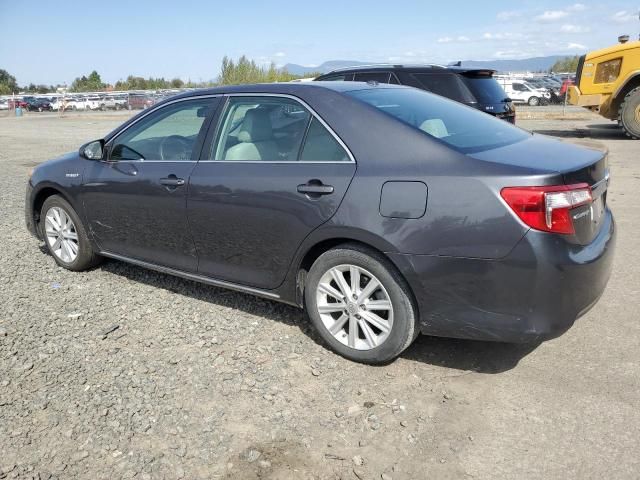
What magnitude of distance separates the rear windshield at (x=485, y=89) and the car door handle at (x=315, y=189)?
18.9 feet

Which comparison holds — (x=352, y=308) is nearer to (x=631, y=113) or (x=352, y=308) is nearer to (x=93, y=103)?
(x=631, y=113)

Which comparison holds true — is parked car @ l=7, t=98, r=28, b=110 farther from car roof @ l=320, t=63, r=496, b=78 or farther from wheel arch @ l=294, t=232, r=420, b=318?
wheel arch @ l=294, t=232, r=420, b=318

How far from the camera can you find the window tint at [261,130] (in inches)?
147

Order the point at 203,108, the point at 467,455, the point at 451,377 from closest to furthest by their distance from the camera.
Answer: the point at 467,455
the point at 451,377
the point at 203,108

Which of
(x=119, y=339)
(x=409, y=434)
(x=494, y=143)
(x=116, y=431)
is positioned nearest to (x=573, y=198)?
(x=494, y=143)

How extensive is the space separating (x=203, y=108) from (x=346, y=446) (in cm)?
260

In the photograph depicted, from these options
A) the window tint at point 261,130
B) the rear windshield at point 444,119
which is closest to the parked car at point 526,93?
the rear windshield at point 444,119

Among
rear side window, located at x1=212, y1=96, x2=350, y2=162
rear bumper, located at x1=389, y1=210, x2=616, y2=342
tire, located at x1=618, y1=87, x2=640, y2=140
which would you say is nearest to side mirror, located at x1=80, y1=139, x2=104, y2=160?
rear side window, located at x1=212, y1=96, x2=350, y2=162

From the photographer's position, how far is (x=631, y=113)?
14.0 meters

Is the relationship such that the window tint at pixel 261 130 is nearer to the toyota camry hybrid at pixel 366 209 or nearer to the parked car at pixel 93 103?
the toyota camry hybrid at pixel 366 209

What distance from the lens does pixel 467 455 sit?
8.80 ft

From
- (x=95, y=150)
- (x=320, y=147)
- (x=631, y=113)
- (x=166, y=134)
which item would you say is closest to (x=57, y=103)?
(x=631, y=113)

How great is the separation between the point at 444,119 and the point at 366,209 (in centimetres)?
97

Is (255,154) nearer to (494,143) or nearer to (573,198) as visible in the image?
(494,143)
